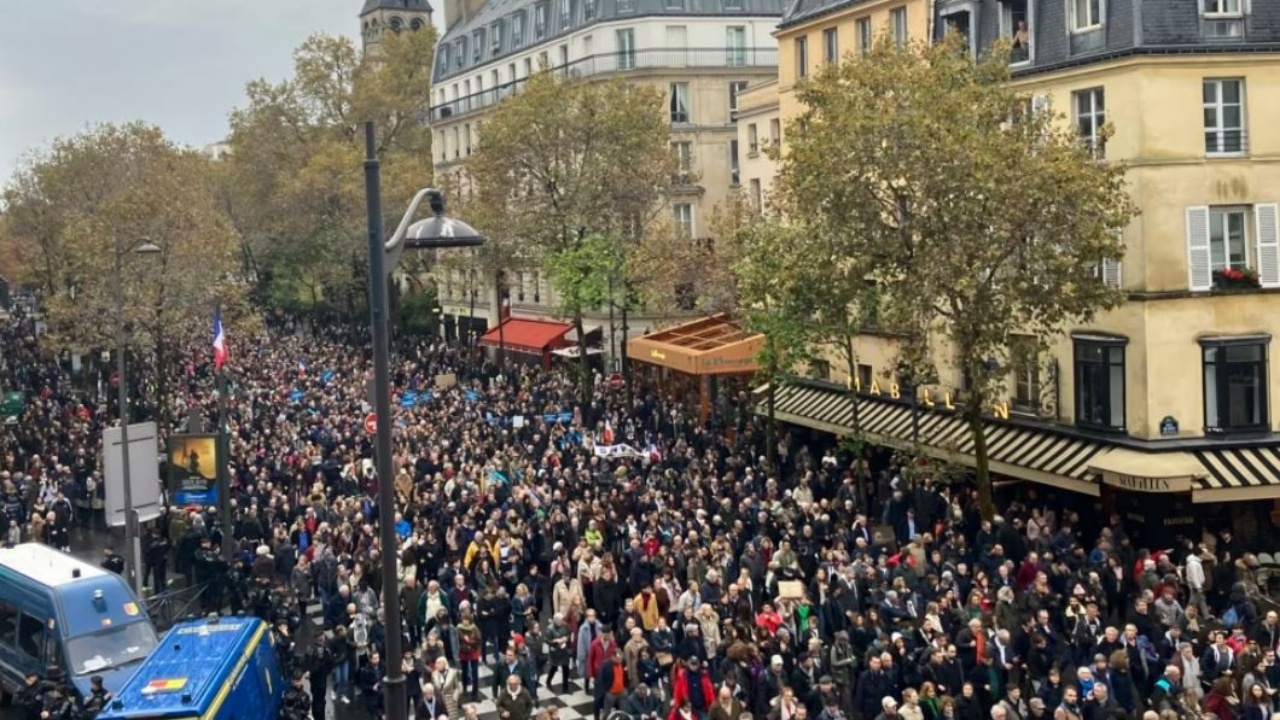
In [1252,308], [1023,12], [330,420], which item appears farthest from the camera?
[330,420]

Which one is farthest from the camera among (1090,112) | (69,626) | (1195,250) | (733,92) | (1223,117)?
(733,92)

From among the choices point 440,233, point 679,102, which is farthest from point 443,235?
point 679,102

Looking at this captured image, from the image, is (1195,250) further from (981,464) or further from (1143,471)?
(981,464)

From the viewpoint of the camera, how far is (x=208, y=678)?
15.8 m

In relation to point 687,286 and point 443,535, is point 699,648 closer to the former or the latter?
point 443,535

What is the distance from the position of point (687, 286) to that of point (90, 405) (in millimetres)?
21788

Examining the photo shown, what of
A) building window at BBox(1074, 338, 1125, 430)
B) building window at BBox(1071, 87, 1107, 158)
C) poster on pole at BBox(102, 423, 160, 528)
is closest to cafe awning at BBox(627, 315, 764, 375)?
building window at BBox(1074, 338, 1125, 430)

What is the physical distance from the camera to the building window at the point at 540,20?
215 feet

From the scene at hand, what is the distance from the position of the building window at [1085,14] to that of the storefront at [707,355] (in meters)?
11.3

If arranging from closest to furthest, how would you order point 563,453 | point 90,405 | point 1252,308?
point 1252,308
point 563,453
point 90,405

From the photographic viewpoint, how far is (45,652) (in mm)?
19312

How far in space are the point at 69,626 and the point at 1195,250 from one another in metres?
21.2

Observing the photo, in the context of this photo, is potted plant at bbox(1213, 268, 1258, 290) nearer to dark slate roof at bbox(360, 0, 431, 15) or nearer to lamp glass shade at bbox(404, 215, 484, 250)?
lamp glass shade at bbox(404, 215, 484, 250)

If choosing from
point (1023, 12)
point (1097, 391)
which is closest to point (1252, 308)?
point (1097, 391)
